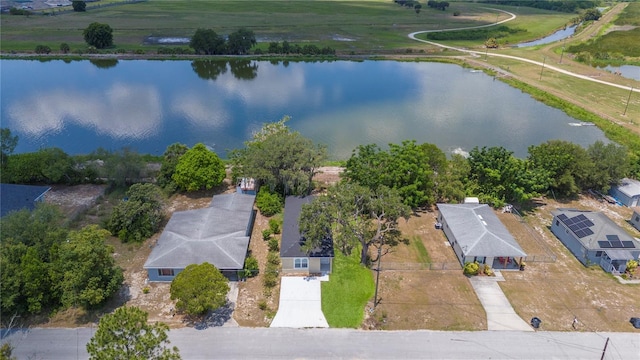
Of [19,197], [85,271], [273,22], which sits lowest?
[19,197]

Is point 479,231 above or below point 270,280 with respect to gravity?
above

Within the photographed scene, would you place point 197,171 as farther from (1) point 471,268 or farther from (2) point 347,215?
(1) point 471,268

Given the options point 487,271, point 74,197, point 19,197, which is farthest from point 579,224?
point 19,197

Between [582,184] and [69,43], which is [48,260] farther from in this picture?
[69,43]

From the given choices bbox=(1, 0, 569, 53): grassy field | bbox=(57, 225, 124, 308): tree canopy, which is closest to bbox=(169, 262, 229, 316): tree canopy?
bbox=(57, 225, 124, 308): tree canopy

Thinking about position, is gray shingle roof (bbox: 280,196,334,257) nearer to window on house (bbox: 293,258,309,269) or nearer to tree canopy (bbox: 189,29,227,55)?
window on house (bbox: 293,258,309,269)

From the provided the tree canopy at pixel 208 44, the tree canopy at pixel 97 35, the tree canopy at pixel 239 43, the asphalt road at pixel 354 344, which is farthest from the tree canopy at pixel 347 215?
the tree canopy at pixel 97 35

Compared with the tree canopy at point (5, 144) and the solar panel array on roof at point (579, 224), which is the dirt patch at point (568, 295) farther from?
the tree canopy at point (5, 144)
